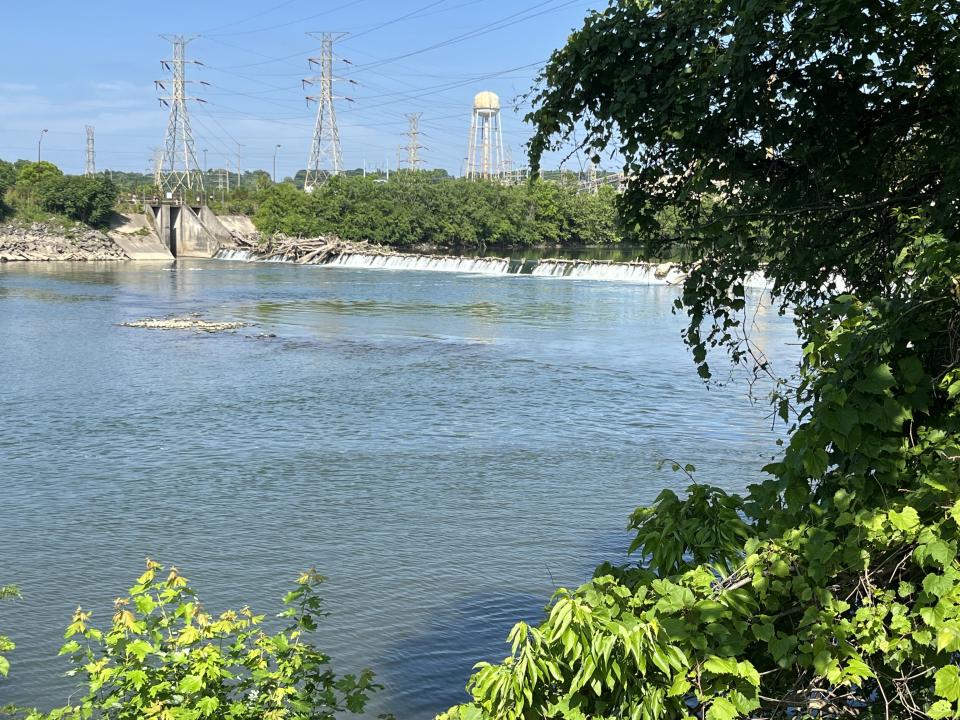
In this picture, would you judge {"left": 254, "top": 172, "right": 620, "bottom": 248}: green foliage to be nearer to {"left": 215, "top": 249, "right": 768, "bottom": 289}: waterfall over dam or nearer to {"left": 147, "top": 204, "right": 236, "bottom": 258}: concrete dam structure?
{"left": 147, "top": 204, "right": 236, "bottom": 258}: concrete dam structure

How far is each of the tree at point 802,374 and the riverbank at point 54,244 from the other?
57.4m

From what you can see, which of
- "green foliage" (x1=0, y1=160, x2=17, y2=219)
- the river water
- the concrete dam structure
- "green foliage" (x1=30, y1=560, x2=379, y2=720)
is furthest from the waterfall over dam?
"green foliage" (x1=30, y1=560, x2=379, y2=720)

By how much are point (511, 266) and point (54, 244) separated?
2884 cm

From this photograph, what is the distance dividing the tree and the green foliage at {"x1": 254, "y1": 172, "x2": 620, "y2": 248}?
60390 mm

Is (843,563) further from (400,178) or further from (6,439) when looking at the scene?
(400,178)

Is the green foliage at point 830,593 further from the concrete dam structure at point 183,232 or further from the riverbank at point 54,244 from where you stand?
the concrete dam structure at point 183,232

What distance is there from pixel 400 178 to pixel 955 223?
68.6 m

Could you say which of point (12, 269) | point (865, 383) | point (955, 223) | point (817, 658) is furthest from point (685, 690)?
point (12, 269)

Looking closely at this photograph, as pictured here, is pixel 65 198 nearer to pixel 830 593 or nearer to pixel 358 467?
pixel 358 467

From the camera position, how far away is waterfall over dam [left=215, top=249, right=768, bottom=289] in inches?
1626

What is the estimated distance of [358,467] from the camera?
1189cm

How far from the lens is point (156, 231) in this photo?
67.9 m

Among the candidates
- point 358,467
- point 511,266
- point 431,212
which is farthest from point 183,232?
point 358,467

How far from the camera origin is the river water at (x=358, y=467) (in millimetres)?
7812
